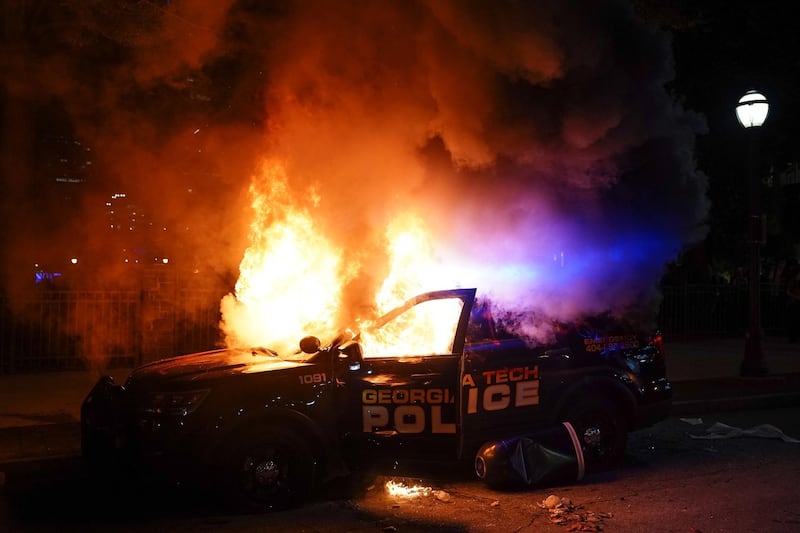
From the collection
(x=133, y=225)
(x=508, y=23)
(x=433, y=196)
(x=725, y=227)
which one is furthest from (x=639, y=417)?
(x=725, y=227)

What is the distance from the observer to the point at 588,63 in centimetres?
770

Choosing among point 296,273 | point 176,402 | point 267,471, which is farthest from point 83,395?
point 267,471

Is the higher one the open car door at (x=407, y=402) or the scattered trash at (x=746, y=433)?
the open car door at (x=407, y=402)

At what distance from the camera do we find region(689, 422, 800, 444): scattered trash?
8.24 meters

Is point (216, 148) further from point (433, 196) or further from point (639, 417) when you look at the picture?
point (639, 417)

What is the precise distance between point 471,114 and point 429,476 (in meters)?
3.56

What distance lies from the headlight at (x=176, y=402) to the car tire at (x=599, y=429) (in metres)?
3.04

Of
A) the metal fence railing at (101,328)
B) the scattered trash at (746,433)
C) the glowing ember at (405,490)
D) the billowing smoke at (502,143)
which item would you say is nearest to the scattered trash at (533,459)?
the glowing ember at (405,490)

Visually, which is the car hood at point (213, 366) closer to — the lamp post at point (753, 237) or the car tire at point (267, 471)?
the car tire at point (267, 471)

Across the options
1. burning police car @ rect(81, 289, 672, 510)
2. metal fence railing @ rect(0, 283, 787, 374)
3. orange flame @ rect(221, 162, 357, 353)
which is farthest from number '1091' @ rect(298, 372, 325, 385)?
metal fence railing @ rect(0, 283, 787, 374)

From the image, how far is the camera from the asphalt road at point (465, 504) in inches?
213

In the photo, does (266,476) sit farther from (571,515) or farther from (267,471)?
(571,515)

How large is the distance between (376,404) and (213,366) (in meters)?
1.27

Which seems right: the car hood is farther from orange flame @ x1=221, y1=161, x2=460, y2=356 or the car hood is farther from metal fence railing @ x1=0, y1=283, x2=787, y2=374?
metal fence railing @ x1=0, y1=283, x2=787, y2=374
